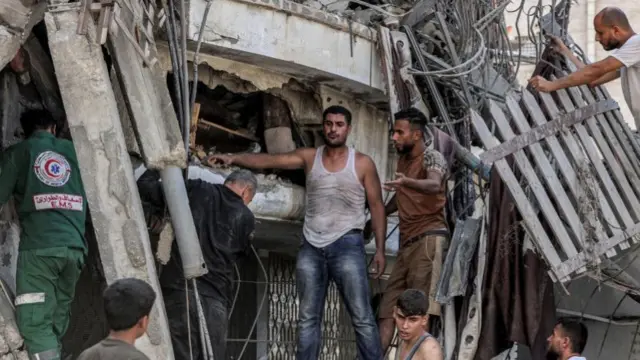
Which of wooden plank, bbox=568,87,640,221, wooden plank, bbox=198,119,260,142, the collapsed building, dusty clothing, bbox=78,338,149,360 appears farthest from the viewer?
wooden plank, bbox=198,119,260,142

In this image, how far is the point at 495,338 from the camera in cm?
874

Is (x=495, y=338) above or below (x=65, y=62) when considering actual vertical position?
below

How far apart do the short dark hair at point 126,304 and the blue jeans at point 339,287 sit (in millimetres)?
3438

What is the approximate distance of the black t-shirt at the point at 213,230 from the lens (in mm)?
7926

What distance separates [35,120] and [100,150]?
83 cm

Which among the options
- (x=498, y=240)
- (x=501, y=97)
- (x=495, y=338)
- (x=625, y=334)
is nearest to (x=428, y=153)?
(x=498, y=240)

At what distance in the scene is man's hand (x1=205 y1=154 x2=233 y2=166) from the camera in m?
8.73

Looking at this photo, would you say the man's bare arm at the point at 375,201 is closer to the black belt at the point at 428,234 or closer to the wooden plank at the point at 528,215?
the black belt at the point at 428,234

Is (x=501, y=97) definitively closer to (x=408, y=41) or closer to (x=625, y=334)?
(x=408, y=41)

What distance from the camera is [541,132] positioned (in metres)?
8.39

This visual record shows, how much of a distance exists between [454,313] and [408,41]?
2.31 m

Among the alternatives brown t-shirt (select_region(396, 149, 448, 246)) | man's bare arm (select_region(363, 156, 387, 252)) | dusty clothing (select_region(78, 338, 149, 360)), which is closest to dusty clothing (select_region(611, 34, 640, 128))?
brown t-shirt (select_region(396, 149, 448, 246))

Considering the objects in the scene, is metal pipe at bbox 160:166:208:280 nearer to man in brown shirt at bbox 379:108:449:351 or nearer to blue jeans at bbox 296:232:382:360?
blue jeans at bbox 296:232:382:360

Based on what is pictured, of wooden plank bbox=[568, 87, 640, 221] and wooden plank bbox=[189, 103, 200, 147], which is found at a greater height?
wooden plank bbox=[189, 103, 200, 147]
